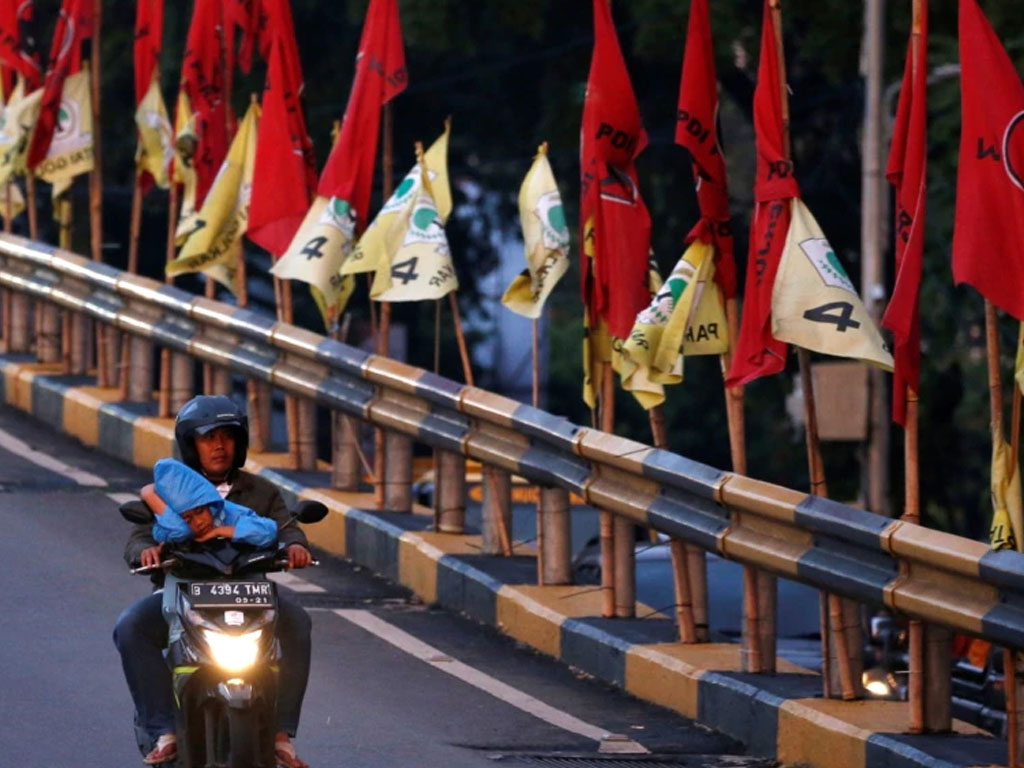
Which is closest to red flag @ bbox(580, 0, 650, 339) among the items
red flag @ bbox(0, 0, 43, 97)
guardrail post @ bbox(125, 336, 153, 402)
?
guardrail post @ bbox(125, 336, 153, 402)

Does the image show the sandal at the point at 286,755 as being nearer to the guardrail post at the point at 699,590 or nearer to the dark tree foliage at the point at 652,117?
the guardrail post at the point at 699,590

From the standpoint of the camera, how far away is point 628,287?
1070cm

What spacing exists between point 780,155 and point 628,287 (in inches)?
67.5

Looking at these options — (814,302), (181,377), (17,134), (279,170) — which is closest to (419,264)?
(279,170)

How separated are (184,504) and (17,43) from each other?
12.2 metres

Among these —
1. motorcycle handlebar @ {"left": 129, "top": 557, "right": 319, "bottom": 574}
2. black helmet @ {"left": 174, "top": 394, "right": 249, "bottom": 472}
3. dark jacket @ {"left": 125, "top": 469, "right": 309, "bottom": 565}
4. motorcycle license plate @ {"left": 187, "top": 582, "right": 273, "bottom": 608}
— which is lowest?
motorcycle license plate @ {"left": 187, "top": 582, "right": 273, "bottom": 608}

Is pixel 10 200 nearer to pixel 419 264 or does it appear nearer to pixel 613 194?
pixel 419 264

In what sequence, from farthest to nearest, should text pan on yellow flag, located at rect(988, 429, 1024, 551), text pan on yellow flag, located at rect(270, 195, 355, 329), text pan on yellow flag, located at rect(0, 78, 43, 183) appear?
text pan on yellow flag, located at rect(0, 78, 43, 183) → text pan on yellow flag, located at rect(270, 195, 355, 329) → text pan on yellow flag, located at rect(988, 429, 1024, 551)

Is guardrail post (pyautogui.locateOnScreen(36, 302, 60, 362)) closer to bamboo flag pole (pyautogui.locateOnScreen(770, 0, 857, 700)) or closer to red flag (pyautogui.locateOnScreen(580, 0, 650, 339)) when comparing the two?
red flag (pyautogui.locateOnScreen(580, 0, 650, 339))

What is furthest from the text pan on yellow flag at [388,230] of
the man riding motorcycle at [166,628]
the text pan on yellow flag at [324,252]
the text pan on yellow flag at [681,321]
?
the man riding motorcycle at [166,628]

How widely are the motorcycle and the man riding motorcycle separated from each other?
0.20m

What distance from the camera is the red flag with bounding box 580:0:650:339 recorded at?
10.7 meters

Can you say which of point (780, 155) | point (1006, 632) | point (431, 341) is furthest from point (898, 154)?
point (431, 341)

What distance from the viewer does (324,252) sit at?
13562mm
